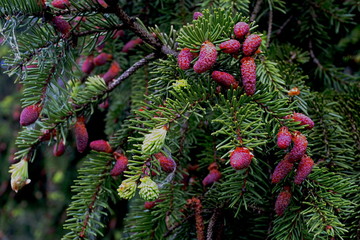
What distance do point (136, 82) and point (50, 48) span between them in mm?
397

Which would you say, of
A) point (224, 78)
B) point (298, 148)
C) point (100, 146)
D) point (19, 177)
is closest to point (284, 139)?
point (298, 148)

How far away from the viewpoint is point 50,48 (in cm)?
62

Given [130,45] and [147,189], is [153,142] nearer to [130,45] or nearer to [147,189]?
[147,189]

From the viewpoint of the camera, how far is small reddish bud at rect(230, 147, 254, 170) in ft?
1.59

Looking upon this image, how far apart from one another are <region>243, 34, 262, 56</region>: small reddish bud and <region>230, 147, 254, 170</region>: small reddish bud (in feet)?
0.54

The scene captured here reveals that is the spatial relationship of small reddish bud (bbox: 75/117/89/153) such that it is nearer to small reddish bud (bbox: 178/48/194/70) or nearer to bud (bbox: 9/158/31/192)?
bud (bbox: 9/158/31/192)

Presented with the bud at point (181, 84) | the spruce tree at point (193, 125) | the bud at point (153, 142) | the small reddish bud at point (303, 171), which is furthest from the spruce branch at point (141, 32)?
the small reddish bud at point (303, 171)

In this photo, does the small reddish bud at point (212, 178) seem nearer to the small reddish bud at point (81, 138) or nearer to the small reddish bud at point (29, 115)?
the small reddish bud at point (81, 138)

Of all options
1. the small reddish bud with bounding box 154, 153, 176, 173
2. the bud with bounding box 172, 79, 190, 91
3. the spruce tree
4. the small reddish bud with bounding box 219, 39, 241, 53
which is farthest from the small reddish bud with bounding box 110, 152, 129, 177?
the small reddish bud with bounding box 219, 39, 241, 53

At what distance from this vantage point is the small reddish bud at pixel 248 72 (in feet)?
1.77

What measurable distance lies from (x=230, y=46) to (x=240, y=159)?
0.18 m

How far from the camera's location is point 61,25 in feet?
2.01

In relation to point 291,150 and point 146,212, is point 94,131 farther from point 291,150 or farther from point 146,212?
point 291,150

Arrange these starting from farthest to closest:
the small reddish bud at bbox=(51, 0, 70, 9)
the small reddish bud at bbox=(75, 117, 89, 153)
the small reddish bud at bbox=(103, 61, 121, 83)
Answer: the small reddish bud at bbox=(103, 61, 121, 83)
the small reddish bud at bbox=(75, 117, 89, 153)
the small reddish bud at bbox=(51, 0, 70, 9)
